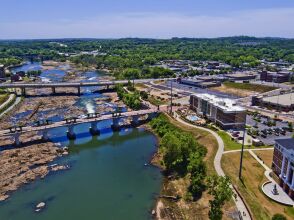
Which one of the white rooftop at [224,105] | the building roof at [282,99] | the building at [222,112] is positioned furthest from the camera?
the building roof at [282,99]

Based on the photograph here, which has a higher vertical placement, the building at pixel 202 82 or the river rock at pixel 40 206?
the building at pixel 202 82

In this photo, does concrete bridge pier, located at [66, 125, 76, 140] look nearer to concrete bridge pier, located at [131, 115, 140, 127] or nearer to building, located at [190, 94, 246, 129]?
concrete bridge pier, located at [131, 115, 140, 127]

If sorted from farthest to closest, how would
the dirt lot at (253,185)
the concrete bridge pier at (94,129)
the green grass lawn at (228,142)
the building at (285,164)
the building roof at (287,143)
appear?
the concrete bridge pier at (94,129)
the green grass lawn at (228,142)
the building roof at (287,143)
the building at (285,164)
the dirt lot at (253,185)

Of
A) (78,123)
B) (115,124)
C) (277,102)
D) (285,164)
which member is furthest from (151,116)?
(285,164)

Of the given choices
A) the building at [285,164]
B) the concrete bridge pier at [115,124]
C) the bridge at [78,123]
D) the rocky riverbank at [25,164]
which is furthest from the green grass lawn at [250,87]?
the rocky riverbank at [25,164]

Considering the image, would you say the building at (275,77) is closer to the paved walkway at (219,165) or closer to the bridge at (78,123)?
the paved walkway at (219,165)

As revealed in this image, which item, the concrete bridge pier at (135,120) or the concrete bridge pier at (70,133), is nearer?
the concrete bridge pier at (70,133)

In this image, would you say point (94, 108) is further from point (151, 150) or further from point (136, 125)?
point (151, 150)
